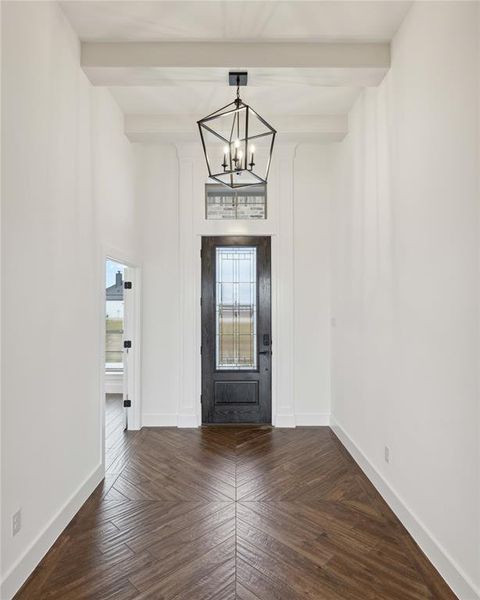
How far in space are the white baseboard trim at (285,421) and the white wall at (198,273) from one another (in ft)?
0.04

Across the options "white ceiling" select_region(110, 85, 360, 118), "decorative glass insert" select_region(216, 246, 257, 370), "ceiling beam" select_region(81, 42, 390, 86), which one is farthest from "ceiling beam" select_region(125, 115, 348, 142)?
"decorative glass insert" select_region(216, 246, 257, 370)

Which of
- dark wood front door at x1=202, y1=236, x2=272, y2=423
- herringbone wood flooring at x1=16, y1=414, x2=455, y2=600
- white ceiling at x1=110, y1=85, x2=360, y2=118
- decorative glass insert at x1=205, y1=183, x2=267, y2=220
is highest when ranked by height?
white ceiling at x1=110, y1=85, x2=360, y2=118

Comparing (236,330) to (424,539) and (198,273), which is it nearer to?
(198,273)

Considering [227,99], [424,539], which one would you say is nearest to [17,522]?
[424,539]

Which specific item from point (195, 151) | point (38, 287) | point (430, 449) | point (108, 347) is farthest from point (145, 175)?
point (430, 449)

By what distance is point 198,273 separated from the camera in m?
4.79

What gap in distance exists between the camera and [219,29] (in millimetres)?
2748

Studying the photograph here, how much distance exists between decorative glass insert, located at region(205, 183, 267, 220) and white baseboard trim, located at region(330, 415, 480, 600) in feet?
10.0

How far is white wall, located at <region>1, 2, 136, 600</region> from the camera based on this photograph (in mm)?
2010

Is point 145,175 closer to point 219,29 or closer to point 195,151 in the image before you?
point 195,151

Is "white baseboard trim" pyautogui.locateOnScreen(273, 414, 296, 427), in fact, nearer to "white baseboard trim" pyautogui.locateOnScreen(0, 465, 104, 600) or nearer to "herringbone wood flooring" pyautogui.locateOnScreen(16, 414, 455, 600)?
"herringbone wood flooring" pyautogui.locateOnScreen(16, 414, 455, 600)

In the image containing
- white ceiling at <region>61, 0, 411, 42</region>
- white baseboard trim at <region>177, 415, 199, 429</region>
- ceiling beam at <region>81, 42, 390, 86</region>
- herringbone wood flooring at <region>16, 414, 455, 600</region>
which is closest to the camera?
herringbone wood flooring at <region>16, 414, 455, 600</region>

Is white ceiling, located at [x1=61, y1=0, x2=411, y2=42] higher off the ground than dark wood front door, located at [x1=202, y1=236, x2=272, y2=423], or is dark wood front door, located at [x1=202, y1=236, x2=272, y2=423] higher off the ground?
white ceiling, located at [x1=61, y1=0, x2=411, y2=42]

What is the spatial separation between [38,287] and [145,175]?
293 centimetres
